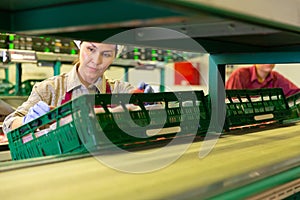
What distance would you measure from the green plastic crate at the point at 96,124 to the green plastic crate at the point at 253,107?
0.85 feet

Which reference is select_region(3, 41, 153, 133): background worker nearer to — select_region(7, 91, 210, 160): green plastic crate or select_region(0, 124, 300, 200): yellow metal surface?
select_region(7, 91, 210, 160): green plastic crate

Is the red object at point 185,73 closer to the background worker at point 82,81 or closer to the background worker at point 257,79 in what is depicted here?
the background worker at point 257,79

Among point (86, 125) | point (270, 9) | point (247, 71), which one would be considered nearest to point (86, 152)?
point (86, 125)

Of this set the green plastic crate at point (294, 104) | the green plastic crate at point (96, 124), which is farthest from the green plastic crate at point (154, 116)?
the green plastic crate at point (294, 104)

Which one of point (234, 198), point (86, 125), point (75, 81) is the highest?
point (75, 81)

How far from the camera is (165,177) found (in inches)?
36.4

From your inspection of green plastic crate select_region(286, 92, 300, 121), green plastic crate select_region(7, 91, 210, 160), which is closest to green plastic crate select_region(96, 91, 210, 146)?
green plastic crate select_region(7, 91, 210, 160)

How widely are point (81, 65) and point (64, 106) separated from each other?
4.26ft

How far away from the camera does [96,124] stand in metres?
1.16

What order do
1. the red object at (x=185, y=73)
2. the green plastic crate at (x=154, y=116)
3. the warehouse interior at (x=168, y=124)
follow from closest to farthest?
the warehouse interior at (x=168, y=124) < the green plastic crate at (x=154, y=116) < the red object at (x=185, y=73)

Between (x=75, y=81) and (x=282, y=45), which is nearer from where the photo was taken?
(x=282, y=45)

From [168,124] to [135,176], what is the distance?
1.63 ft

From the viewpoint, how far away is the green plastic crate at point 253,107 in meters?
1.68

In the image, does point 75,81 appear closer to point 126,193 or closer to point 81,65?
point 81,65
